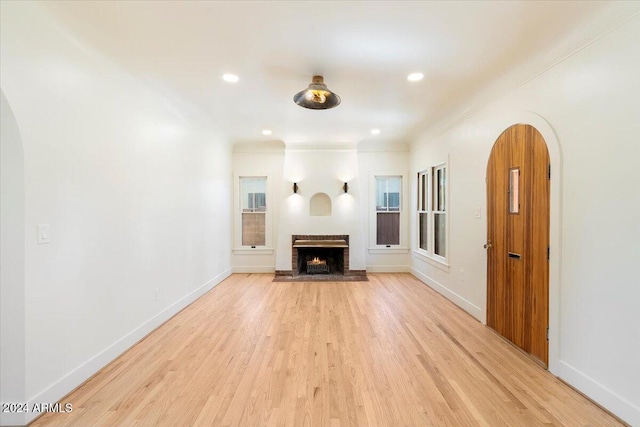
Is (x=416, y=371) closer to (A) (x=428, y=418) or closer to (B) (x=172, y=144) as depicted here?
(A) (x=428, y=418)

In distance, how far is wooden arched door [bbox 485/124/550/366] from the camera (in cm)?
243

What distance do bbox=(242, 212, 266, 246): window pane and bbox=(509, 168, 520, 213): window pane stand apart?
4.51 m

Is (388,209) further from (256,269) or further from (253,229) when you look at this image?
(256,269)

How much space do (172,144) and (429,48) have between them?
3.08m

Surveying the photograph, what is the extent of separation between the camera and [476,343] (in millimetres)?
2811

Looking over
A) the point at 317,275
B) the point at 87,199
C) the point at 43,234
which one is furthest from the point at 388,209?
the point at 43,234

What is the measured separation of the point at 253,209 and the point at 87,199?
3.86 metres

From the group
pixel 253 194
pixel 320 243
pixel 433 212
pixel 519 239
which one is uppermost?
pixel 253 194

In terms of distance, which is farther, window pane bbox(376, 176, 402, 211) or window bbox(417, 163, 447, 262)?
window pane bbox(376, 176, 402, 211)

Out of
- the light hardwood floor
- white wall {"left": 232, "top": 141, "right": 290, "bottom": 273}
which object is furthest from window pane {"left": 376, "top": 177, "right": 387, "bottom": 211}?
the light hardwood floor

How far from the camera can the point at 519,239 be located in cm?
272

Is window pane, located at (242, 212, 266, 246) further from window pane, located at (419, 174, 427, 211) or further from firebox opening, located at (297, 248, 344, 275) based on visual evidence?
window pane, located at (419, 174, 427, 211)

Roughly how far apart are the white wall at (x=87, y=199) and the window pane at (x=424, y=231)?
4065 mm

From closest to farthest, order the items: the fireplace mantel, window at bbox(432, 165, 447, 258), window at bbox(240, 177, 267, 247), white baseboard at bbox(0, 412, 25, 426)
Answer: white baseboard at bbox(0, 412, 25, 426)
window at bbox(432, 165, 447, 258)
the fireplace mantel
window at bbox(240, 177, 267, 247)
